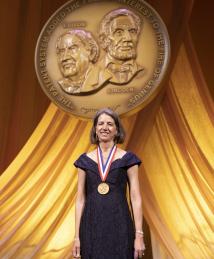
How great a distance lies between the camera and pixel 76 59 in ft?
10.6

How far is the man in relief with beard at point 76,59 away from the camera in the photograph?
321cm

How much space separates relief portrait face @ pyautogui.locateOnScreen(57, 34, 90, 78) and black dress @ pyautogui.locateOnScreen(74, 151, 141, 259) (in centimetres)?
156

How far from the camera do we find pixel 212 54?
3078mm

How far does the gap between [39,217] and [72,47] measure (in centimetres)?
117

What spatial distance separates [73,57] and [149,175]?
0.97m

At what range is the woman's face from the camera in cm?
181

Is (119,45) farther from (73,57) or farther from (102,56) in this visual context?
(73,57)

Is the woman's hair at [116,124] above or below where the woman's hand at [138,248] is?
above

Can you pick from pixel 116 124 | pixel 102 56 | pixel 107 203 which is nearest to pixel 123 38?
pixel 102 56

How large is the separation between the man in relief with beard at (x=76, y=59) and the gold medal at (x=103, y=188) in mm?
1505

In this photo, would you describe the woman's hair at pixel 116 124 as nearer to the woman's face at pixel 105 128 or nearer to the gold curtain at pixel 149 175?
the woman's face at pixel 105 128

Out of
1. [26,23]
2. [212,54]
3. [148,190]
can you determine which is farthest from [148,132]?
[26,23]

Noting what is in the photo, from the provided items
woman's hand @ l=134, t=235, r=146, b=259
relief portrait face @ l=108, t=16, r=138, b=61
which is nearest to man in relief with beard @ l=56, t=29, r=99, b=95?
relief portrait face @ l=108, t=16, r=138, b=61

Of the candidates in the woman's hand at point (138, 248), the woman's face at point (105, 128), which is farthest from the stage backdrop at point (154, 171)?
the woman's face at point (105, 128)
